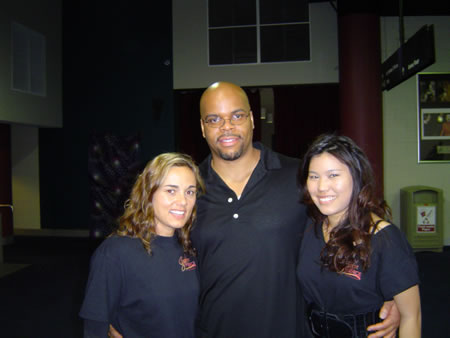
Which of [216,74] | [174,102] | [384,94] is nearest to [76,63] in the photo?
[174,102]

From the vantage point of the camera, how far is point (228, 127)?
6.04 ft

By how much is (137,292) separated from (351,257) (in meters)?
0.84

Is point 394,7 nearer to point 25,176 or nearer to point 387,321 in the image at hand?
point 387,321

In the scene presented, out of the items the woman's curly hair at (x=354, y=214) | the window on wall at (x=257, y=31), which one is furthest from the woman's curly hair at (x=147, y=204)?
the window on wall at (x=257, y=31)

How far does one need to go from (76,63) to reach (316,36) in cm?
473

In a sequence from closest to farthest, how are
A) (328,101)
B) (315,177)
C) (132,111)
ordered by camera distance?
(315,177)
(328,101)
(132,111)

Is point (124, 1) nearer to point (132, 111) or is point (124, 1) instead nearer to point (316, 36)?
point (132, 111)

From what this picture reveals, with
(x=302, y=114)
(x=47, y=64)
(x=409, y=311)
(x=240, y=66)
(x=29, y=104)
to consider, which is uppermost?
(x=47, y=64)

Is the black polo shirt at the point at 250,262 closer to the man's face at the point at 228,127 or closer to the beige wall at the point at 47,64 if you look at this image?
the man's face at the point at 228,127

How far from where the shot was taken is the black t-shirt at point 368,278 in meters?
1.32

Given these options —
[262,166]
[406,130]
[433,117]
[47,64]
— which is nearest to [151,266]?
[262,166]

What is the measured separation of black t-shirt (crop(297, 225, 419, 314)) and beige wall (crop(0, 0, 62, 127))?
594 centimetres

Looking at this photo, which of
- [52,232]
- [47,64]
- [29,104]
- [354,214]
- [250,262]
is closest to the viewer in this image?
[354,214]

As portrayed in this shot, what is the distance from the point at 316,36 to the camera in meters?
6.50
